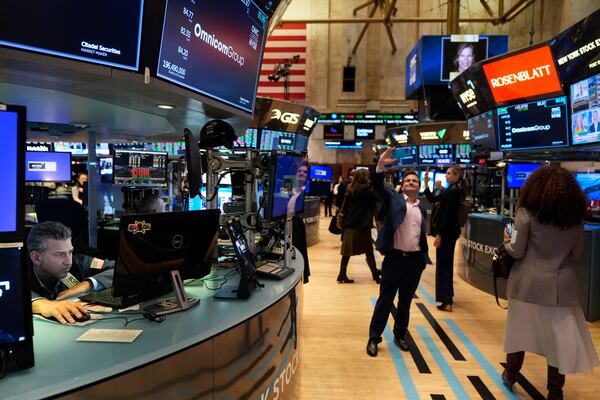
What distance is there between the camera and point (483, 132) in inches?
300

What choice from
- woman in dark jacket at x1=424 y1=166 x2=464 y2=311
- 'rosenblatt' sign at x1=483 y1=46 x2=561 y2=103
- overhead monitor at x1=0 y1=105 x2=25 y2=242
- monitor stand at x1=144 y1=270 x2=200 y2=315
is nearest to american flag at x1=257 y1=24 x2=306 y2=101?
'rosenblatt' sign at x1=483 y1=46 x2=561 y2=103

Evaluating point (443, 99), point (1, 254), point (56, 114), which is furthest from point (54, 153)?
point (443, 99)

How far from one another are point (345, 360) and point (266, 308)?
2003 millimetres

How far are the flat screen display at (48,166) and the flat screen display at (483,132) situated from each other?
22.8 ft

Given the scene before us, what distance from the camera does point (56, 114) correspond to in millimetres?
3406

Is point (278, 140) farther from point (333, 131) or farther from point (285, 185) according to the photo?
point (285, 185)

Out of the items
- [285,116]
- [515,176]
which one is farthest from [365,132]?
[515,176]

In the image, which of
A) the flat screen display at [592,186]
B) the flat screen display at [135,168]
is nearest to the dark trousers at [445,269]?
the flat screen display at [592,186]

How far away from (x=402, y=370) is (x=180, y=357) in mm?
2613

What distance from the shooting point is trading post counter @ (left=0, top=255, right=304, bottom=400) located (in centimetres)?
136

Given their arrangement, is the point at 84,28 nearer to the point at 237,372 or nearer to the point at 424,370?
the point at 237,372

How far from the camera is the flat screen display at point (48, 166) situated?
6.64 m

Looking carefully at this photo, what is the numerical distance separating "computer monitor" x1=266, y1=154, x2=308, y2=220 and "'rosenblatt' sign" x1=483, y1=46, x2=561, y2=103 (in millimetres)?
4439

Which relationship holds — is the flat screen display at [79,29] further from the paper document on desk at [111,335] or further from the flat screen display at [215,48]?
the paper document on desk at [111,335]
